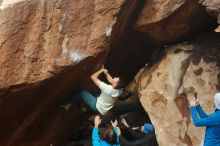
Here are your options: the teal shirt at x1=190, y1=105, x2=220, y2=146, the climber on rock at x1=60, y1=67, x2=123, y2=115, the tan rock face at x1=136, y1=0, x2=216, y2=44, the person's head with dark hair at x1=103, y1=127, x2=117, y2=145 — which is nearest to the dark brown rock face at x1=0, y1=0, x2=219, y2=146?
the tan rock face at x1=136, y1=0, x2=216, y2=44

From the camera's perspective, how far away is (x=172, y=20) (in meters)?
7.71

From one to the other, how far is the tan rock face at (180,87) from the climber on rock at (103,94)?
0.77 meters

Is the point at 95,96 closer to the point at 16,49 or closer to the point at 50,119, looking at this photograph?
the point at 50,119

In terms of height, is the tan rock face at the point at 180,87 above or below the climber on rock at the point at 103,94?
below

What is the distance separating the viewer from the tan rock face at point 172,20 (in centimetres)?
745

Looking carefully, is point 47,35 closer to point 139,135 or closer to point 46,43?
point 46,43

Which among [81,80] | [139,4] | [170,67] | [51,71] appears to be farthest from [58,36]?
[170,67]

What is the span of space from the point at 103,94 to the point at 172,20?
1762 millimetres

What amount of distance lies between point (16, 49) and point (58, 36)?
0.68 meters

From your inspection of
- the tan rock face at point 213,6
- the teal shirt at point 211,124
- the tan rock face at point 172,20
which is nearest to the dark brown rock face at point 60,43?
the tan rock face at point 172,20

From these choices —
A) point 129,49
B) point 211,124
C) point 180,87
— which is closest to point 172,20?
point 180,87

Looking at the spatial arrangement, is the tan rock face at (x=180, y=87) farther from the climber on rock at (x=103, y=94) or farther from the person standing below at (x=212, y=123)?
the person standing below at (x=212, y=123)

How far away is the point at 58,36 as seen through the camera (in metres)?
7.02

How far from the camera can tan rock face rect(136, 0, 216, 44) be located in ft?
24.5
